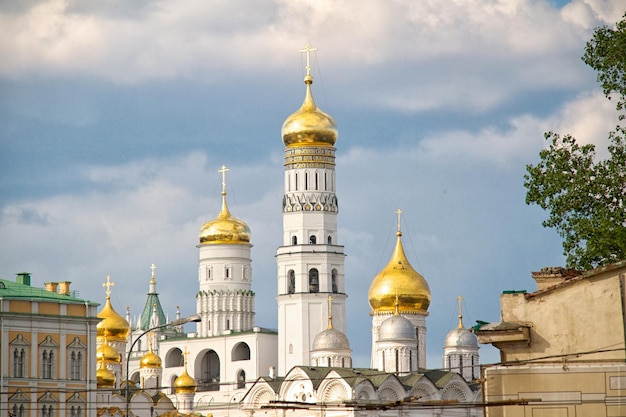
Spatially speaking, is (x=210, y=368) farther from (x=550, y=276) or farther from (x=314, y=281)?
(x=550, y=276)

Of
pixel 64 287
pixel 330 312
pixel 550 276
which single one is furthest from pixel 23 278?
pixel 550 276

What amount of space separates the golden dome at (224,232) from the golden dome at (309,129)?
29.5 ft

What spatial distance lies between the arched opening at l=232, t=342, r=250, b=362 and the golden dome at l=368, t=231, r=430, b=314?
1079cm

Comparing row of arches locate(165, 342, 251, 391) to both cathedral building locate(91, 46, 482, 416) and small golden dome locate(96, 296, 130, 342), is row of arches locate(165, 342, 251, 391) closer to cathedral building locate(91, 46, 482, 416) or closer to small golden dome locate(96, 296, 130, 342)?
cathedral building locate(91, 46, 482, 416)

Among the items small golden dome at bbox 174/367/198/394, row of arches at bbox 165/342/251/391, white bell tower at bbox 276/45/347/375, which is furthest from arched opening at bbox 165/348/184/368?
white bell tower at bbox 276/45/347/375

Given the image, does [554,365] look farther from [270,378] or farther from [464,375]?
[464,375]

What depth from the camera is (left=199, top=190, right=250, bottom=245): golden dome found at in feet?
346

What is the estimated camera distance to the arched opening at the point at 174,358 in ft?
360

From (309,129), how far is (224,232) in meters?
10.7

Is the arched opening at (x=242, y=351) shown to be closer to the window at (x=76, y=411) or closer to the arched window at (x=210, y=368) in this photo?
the arched window at (x=210, y=368)

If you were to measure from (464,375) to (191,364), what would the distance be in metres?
17.2

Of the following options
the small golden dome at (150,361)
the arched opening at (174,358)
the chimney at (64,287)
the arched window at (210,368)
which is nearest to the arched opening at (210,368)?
the arched window at (210,368)

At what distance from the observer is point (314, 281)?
9838cm

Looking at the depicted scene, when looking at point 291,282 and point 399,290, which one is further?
point 291,282
